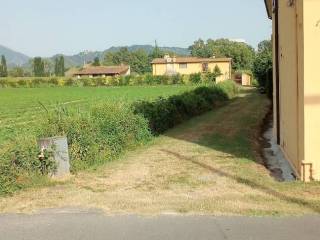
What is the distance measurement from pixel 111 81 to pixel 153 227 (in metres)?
84.5

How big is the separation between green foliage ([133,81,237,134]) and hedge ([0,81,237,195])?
0.13 feet

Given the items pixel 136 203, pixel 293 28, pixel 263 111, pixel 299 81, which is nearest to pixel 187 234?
pixel 136 203

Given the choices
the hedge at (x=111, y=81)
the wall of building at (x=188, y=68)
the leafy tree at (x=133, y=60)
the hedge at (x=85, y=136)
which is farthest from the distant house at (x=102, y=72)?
the hedge at (x=85, y=136)

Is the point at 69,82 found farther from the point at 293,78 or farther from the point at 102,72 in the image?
the point at 293,78

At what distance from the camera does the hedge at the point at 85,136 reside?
29.5 feet

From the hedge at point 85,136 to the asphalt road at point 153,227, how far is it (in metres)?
1.97

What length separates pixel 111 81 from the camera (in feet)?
296

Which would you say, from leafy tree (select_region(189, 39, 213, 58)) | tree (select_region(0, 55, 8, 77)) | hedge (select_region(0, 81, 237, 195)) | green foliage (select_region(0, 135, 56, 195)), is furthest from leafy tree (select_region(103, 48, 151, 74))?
green foliage (select_region(0, 135, 56, 195))

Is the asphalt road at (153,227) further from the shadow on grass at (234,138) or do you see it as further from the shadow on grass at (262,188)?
the shadow on grass at (234,138)

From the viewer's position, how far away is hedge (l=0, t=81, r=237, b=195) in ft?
29.5

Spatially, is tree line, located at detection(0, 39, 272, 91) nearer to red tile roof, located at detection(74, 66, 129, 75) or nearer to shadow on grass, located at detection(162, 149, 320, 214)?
red tile roof, located at detection(74, 66, 129, 75)

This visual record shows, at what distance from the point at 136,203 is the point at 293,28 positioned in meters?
4.56

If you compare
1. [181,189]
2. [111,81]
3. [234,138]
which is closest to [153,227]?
[181,189]

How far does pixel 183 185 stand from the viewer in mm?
9094
